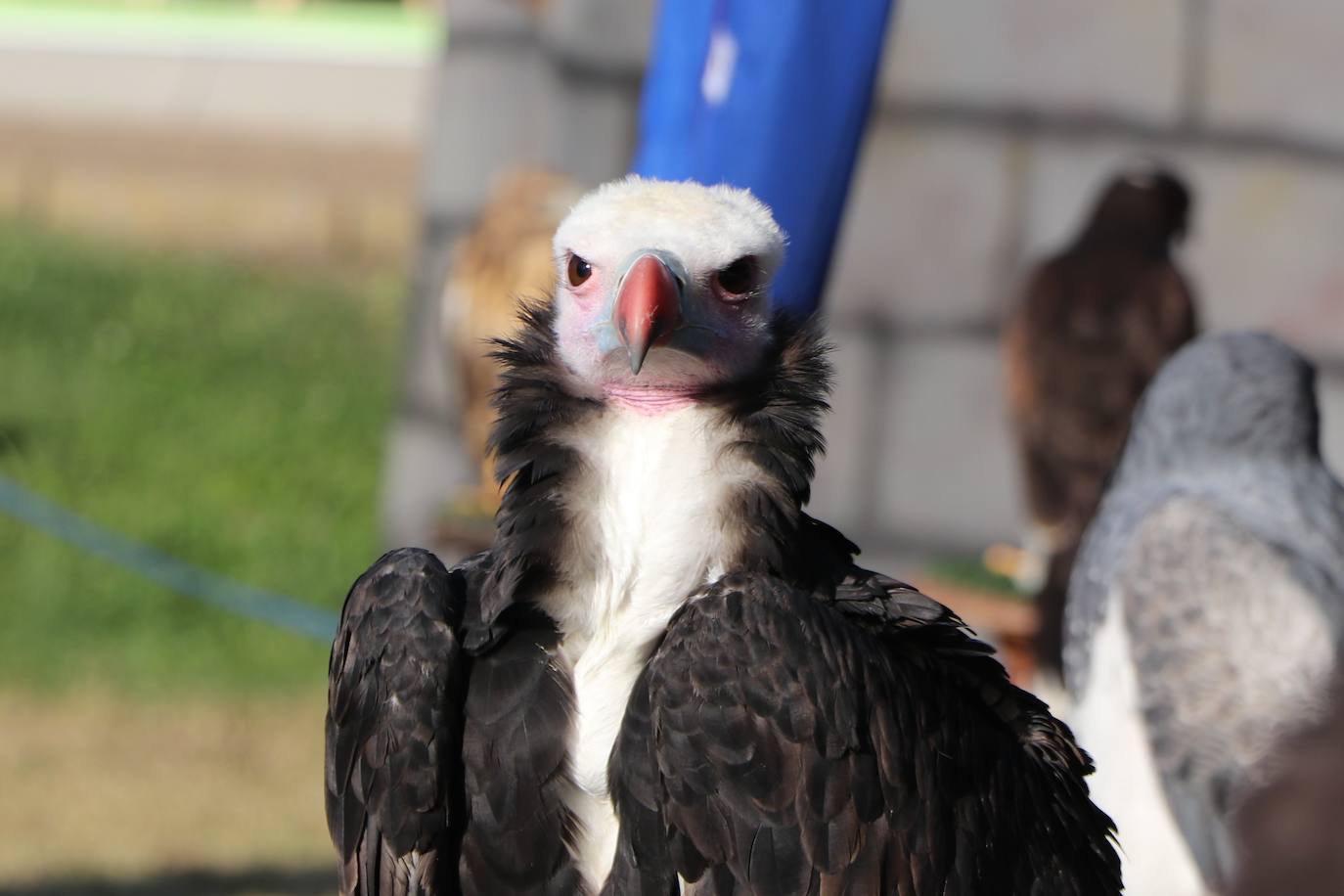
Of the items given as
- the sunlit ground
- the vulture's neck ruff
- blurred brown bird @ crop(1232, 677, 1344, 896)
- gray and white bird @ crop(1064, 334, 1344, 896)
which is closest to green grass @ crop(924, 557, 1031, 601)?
gray and white bird @ crop(1064, 334, 1344, 896)

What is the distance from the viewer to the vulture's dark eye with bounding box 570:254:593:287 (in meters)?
2.19

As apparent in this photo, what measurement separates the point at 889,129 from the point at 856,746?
4179 millimetres

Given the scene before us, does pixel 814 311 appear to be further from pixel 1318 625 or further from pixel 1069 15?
pixel 1069 15

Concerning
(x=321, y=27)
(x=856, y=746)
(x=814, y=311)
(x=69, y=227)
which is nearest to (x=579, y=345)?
(x=814, y=311)

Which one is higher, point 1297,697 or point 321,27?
point 321,27

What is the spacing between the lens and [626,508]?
82.0 inches

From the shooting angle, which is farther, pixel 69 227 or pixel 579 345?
pixel 69 227

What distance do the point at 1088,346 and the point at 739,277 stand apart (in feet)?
10.0

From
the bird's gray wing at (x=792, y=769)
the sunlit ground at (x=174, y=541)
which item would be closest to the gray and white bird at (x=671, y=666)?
the bird's gray wing at (x=792, y=769)

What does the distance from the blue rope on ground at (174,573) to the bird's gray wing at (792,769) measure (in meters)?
5.86

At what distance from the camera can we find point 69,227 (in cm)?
1205

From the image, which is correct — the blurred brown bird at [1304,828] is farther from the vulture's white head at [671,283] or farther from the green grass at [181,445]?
the green grass at [181,445]

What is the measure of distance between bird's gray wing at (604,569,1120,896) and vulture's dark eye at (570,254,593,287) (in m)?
0.46

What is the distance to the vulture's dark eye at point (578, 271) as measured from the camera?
2.19 metres
